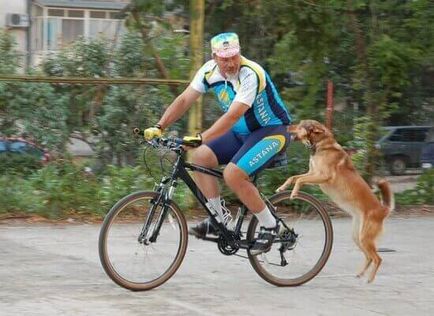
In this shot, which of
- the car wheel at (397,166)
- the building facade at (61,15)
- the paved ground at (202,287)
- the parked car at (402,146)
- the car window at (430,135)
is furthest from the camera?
the building facade at (61,15)

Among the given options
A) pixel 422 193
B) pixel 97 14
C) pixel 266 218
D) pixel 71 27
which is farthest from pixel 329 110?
pixel 71 27

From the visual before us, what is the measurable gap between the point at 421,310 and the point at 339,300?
0.60m

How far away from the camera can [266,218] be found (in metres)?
6.86

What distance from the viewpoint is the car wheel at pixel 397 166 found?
12.5m

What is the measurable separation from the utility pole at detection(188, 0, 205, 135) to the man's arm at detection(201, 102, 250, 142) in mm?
4024

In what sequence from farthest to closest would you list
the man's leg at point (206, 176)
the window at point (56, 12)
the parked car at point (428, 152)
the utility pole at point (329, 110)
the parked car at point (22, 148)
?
the window at point (56, 12), the parked car at point (428, 152), the utility pole at point (329, 110), the parked car at point (22, 148), the man's leg at point (206, 176)

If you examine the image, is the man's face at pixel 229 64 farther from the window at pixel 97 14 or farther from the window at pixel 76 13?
the window at pixel 76 13

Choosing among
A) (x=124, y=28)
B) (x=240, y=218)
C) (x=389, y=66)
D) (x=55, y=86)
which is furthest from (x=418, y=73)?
(x=240, y=218)

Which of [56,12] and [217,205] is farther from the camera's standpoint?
[56,12]

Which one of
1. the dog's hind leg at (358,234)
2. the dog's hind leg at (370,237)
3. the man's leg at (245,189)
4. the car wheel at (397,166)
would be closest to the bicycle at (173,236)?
the man's leg at (245,189)

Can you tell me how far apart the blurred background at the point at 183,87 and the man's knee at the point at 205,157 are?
6.96 ft

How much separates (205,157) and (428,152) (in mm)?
7390

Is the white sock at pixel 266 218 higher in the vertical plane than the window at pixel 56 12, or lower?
higher

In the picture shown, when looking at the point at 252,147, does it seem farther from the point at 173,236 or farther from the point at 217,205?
the point at 173,236
